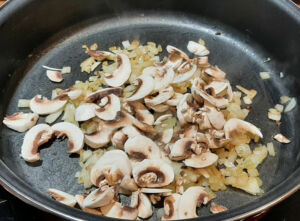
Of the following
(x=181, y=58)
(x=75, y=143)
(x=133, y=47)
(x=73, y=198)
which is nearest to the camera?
(x=73, y=198)

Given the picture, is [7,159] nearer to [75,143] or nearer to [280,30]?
[75,143]

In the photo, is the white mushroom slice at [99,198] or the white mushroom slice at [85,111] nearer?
the white mushroom slice at [99,198]

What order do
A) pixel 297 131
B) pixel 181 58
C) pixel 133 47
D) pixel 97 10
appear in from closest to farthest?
1. pixel 297 131
2. pixel 181 58
3. pixel 133 47
4. pixel 97 10

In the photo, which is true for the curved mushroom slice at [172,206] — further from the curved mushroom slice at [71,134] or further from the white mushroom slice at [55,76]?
the white mushroom slice at [55,76]

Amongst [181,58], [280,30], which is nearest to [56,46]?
[181,58]

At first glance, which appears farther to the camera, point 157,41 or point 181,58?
point 157,41

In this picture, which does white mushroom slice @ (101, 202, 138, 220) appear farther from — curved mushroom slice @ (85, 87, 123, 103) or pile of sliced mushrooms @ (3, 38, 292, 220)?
curved mushroom slice @ (85, 87, 123, 103)

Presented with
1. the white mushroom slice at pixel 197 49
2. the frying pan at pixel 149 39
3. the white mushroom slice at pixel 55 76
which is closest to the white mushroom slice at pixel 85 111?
the frying pan at pixel 149 39
